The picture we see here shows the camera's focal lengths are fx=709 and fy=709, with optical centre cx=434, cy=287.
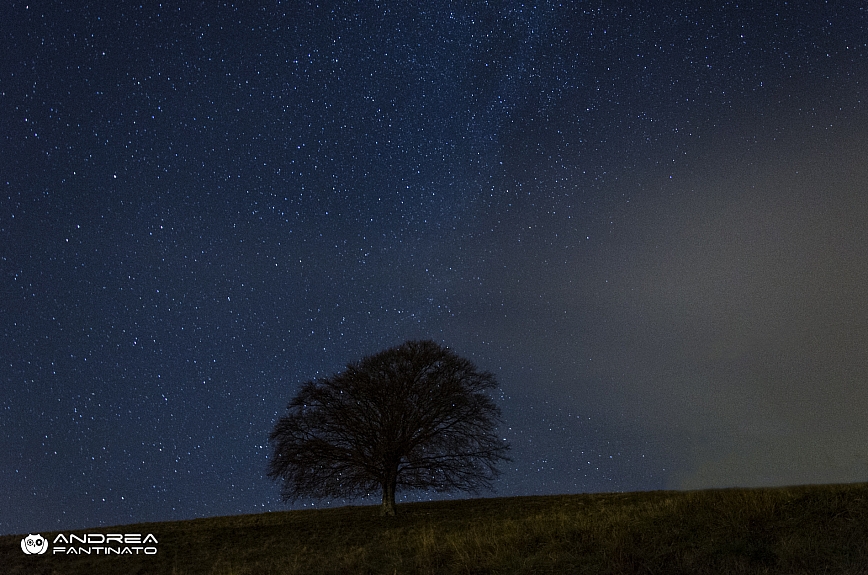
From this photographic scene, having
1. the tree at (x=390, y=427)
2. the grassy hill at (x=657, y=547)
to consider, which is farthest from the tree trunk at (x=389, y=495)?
the grassy hill at (x=657, y=547)

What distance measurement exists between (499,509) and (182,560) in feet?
43.2

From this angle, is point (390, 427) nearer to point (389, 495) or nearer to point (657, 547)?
point (389, 495)

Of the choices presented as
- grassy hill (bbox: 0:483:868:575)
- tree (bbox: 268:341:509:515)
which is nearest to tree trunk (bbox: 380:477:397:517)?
tree (bbox: 268:341:509:515)

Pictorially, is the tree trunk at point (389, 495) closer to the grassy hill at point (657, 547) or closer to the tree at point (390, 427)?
the tree at point (390, 427)

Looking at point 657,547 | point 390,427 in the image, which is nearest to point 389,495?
point 390,427

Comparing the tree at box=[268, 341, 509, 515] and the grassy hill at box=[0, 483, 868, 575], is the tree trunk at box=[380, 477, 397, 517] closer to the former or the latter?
the tree at box=[268, 341, 509, 515]

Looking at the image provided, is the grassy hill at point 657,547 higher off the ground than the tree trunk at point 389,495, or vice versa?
the tree trunk at point 389,495

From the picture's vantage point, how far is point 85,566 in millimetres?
16547

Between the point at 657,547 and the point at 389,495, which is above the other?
the point at 389,495

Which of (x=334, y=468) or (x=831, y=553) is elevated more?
Result: (x=334, y=468)

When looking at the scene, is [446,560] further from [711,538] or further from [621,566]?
[711,538]

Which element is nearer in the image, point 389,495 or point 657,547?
point 657,547

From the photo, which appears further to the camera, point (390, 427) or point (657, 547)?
point (390, 427)

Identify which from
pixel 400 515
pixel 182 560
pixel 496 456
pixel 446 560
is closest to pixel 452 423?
pixel 496 456
